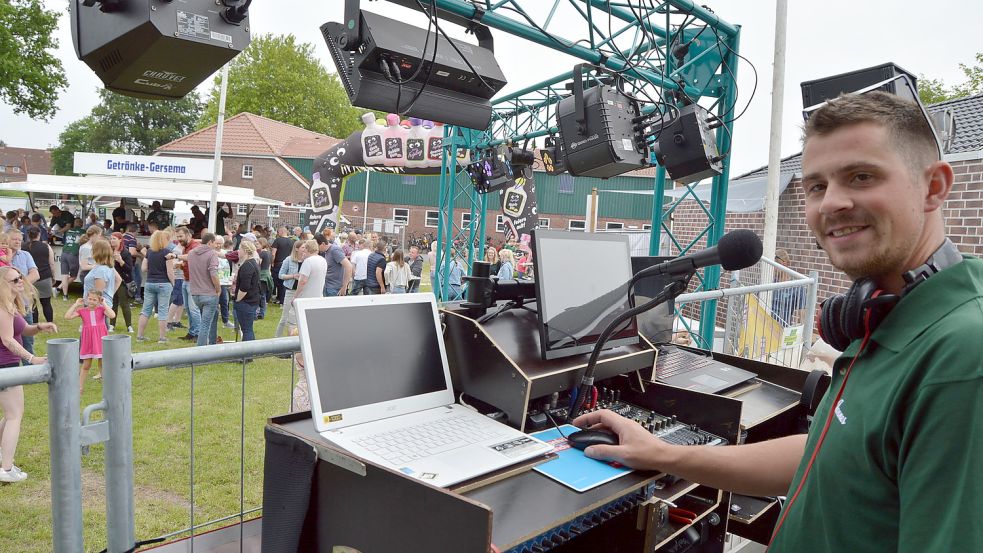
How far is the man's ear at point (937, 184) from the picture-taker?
100cm

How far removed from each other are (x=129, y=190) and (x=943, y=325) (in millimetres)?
20039

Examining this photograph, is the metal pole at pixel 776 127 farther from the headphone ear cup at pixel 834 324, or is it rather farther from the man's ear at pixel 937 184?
the man's ear at pixel 937 184

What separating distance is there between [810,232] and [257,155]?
3070cm

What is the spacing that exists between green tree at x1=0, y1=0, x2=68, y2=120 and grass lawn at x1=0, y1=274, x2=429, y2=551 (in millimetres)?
19808

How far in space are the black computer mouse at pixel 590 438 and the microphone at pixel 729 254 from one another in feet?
1.77

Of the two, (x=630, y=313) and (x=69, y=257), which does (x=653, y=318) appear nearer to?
(x=630, y=313)

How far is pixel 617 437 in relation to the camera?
1.69 metres

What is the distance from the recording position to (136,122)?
148 feet

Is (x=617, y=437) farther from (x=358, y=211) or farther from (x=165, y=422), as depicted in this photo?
(x=358, y=211)

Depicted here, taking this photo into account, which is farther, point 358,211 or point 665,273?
point 358,211

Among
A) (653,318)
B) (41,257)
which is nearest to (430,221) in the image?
(41,257)

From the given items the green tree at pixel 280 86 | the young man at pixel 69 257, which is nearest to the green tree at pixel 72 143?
the green tree at pixel 280 86

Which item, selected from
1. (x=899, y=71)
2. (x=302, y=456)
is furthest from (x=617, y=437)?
(x=899, y=71)

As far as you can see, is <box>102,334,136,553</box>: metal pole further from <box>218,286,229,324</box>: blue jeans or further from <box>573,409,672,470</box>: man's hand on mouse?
<box>218,286,229,324</box>: blue jeans
